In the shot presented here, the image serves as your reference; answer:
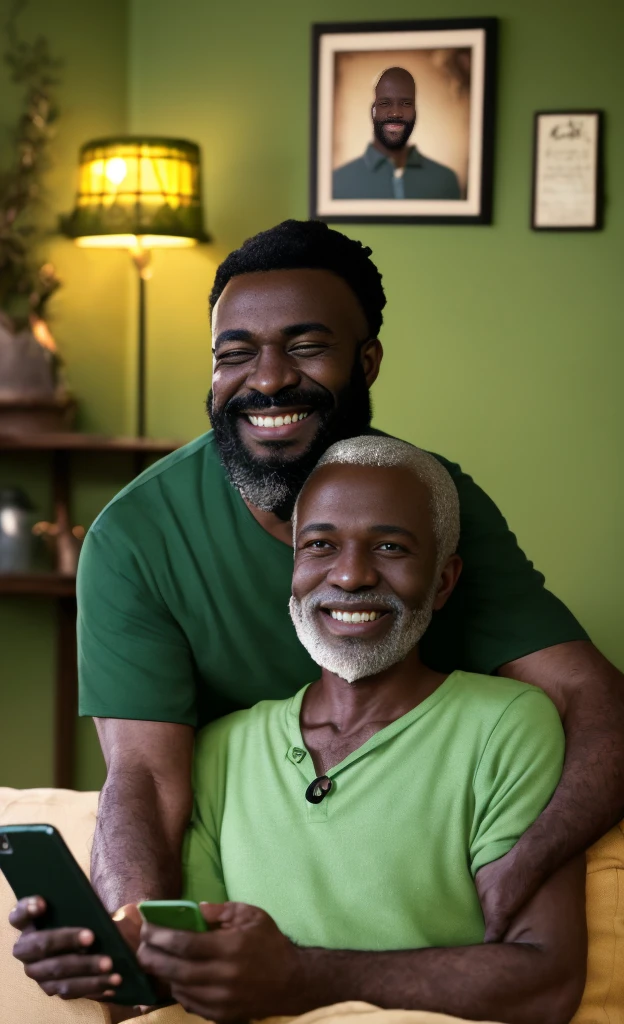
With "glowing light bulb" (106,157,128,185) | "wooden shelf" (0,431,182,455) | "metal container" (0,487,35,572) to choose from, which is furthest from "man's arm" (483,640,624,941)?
"glowing light bulb" (106,157,128,185)

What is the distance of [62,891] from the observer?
1332mm

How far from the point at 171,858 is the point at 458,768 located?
0.38m

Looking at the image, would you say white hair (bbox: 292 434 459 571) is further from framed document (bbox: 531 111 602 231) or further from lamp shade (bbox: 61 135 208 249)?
framed document (bbox: 531 111 602 231)

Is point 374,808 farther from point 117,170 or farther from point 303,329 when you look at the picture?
point 117,170

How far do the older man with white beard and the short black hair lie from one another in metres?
0.28

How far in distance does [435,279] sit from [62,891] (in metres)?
2.70

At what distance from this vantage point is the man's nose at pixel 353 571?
5.14 ft

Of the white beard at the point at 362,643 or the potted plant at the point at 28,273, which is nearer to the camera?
the white beard at the point at 362,643

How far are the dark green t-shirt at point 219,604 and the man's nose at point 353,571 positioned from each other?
10.3 inches

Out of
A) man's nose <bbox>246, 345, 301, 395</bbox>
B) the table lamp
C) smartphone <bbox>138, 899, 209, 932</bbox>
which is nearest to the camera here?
smartphone <bbox>138, 899, 209, 932</bbox>

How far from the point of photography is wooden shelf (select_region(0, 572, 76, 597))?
3482 millimetres

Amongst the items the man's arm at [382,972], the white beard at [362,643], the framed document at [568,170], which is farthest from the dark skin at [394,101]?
the man's arm at [382,972]

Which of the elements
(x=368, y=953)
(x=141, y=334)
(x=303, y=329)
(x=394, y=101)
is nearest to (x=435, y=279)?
(x=141, y=334)

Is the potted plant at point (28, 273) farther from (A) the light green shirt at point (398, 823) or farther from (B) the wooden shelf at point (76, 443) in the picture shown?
(A) the light green shirt at point (398, 823)
